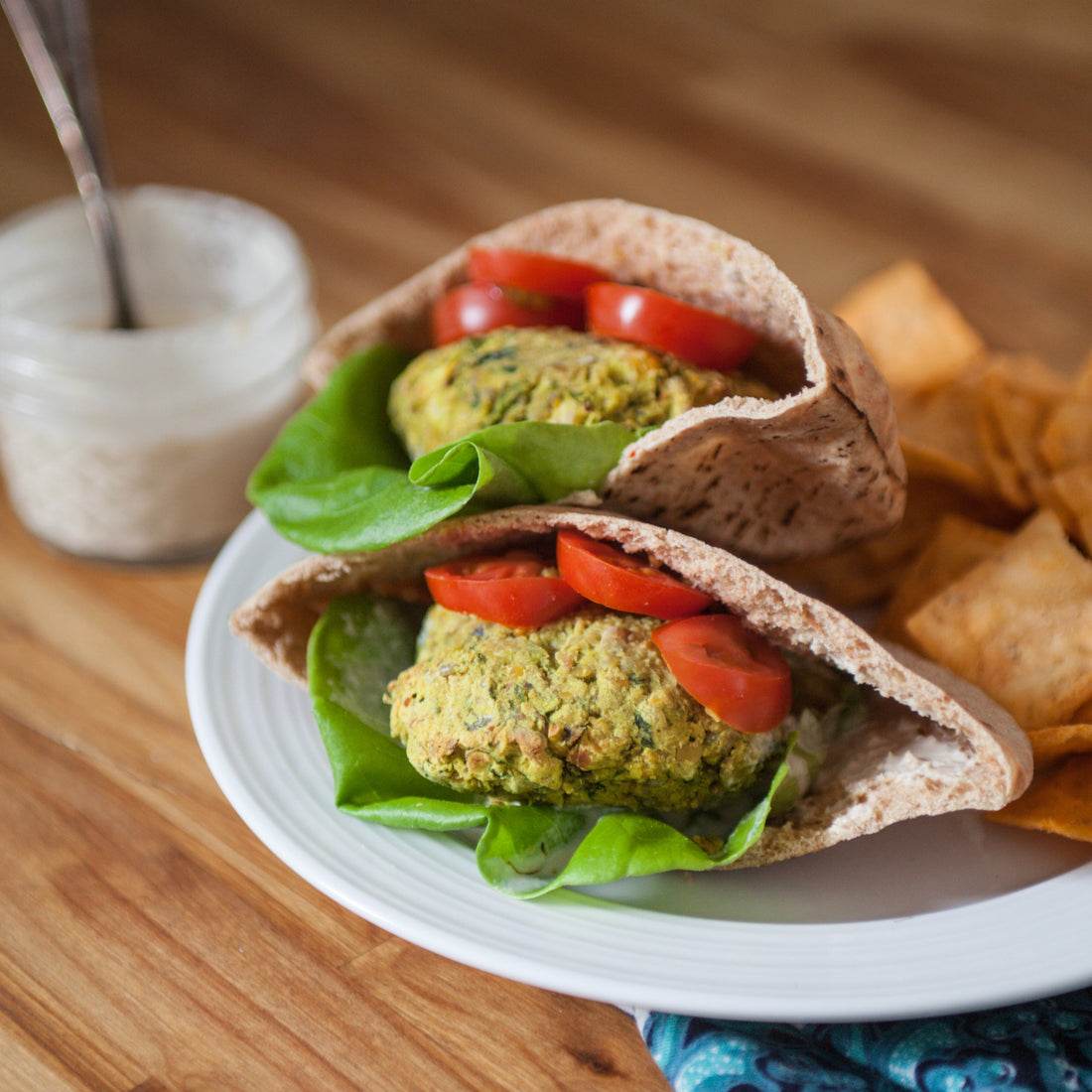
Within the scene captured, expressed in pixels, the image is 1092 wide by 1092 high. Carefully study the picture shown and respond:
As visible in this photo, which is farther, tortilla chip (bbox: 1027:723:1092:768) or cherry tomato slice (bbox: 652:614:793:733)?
tortilla chip (bbox: 1027:723:1092:768)

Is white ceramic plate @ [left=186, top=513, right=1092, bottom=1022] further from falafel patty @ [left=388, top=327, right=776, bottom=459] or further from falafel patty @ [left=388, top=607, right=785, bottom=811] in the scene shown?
falafel patty @ [left=388, top=327, right=776, bottom=459]

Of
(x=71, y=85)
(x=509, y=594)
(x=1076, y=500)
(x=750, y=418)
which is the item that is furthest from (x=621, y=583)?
(x=71, y=85)

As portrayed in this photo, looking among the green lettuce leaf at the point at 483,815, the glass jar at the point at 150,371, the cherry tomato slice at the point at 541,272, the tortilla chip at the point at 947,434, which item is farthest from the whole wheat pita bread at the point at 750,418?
the glass jar at the point at 150,371

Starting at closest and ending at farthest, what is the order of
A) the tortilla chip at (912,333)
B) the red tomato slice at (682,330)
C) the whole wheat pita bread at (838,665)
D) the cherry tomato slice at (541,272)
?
the whole wheat pita bread at (838,665)
the red tomato slice at (682,330)
the cherry tomato slice at (541,272)
the tortilla chip at (912,333)

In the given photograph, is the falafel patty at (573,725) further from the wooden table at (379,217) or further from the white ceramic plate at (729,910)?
the wooden table at (379,217)

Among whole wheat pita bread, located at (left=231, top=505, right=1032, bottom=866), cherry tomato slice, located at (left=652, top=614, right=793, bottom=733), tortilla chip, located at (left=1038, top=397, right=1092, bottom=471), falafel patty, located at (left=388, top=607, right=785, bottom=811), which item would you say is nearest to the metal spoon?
whole wheat pita bread, located at (left=231, top=505, right=1032, bottom=866)

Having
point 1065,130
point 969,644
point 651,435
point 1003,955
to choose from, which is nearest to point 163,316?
point 651,435
